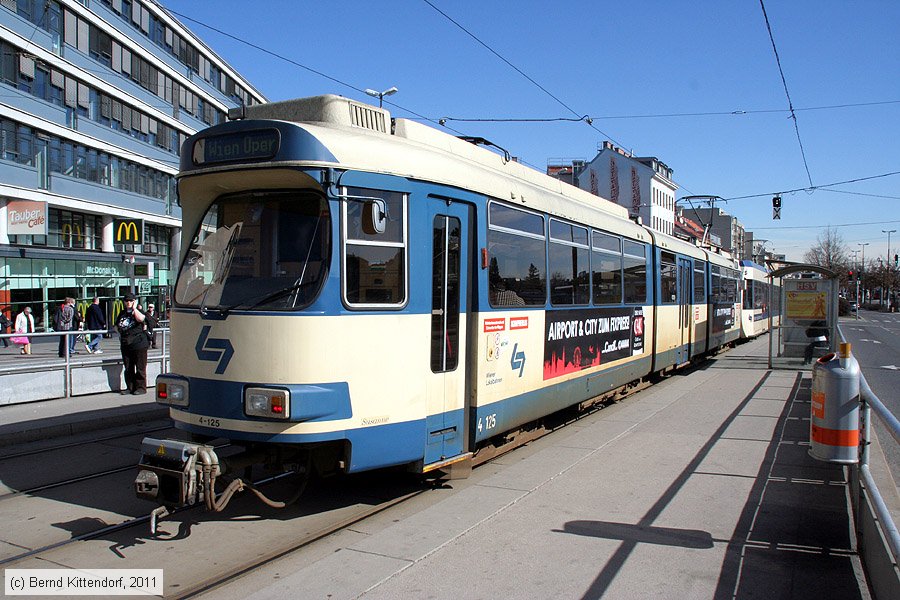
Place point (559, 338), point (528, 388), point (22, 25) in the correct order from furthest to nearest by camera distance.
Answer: point (22, 25)
point (559, 338)
point (528, 388)

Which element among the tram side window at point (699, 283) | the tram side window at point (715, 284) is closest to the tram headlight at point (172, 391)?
the tram side window at point (699, 283)

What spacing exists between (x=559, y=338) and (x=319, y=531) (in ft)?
14.4

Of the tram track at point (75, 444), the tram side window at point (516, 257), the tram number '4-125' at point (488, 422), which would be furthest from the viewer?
the tram track at point (75, 444)

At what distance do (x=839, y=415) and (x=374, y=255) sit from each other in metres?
4.02

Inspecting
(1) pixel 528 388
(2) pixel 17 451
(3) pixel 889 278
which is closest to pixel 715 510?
(1) pixel 528 388

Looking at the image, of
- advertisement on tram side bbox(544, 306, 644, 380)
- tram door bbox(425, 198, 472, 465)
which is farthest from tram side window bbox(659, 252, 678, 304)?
tram door bbox(425, 198, 472, 465)

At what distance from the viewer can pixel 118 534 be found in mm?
6023

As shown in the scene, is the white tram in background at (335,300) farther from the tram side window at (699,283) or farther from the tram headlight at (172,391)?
the tram side window at (699,283)

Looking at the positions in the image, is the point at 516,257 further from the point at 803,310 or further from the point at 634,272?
the point at 803,310

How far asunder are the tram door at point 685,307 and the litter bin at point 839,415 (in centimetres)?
1068

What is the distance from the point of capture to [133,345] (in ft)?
42.0

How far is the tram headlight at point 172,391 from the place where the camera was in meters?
6.17

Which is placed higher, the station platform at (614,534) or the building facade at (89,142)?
the building facade at (89,142)

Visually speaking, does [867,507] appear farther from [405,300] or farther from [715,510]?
[405,300]
